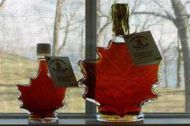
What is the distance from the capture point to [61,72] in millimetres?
1028

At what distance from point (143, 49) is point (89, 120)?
24 centimetres

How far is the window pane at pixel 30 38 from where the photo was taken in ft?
3.87

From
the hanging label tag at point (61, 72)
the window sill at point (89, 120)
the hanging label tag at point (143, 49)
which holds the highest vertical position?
the hanging label tag at point (143, 49)

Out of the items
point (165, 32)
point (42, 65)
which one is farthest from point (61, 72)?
point (165, 32)

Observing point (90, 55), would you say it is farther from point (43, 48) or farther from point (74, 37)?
point (43, 48)

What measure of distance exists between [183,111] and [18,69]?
46cm

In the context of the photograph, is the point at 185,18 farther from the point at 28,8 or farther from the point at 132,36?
the point at 28,8

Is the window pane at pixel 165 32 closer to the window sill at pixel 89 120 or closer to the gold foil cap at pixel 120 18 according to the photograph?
the window sill at pixel 89 120

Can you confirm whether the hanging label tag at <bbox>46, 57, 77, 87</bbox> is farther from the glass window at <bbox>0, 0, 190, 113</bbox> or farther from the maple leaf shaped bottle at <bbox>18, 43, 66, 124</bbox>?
the glass window at <bbox>0, 0, 190, 113</bbox>

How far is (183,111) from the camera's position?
1.19 metres

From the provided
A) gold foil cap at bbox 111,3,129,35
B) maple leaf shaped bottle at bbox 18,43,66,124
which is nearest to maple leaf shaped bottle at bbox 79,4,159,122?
gold foil cap at bbox 111,3,129,35

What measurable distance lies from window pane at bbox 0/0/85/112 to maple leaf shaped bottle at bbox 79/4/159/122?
0.15 metres

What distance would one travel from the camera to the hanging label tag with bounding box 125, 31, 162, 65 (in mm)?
968

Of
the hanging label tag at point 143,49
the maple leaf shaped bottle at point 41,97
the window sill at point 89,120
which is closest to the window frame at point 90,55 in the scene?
the window sill at point 89,120
